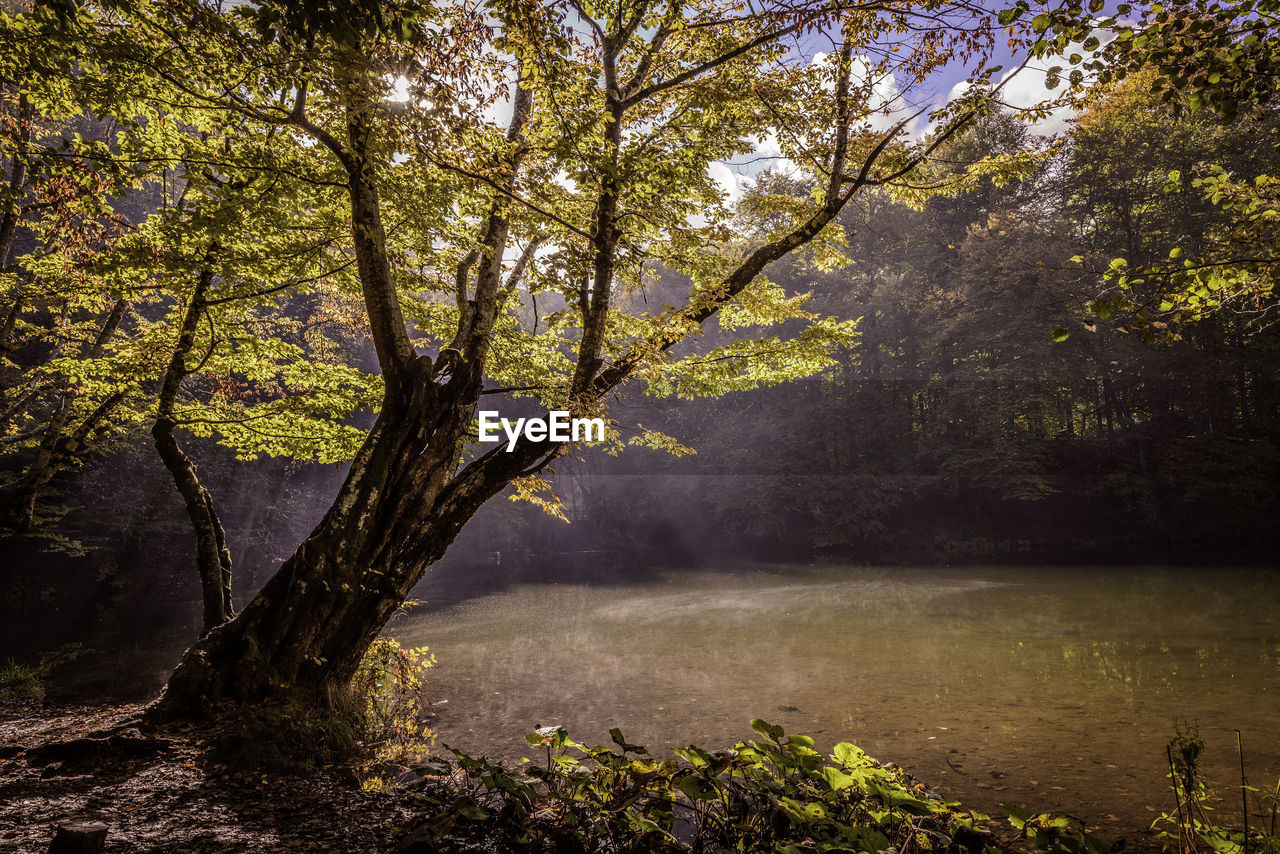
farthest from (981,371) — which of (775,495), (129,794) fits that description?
(129,794)

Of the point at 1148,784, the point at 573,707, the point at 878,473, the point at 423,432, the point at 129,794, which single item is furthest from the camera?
the point at 878,473

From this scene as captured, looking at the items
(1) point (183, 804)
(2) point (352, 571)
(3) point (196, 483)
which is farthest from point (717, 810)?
(3) point (196, 483)

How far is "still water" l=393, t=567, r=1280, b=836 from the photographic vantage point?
5.30 metres

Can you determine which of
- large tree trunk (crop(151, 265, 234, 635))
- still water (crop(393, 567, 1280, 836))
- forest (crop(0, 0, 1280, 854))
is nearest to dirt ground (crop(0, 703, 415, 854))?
forest (crop(0, 0, 1280, 854))

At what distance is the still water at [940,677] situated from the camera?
5297 millimetres

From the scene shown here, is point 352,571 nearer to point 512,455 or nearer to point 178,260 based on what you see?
point 512,455

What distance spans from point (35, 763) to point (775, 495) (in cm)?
2679

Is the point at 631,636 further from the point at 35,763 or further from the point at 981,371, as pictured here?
the point at 981,371

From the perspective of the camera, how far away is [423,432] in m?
5.61

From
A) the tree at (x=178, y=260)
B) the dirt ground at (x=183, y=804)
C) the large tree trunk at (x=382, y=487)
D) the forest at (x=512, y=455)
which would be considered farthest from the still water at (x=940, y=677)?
the tree at (x=178, y=260)

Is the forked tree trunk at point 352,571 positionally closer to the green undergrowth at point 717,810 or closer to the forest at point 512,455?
the forest at point 512,455

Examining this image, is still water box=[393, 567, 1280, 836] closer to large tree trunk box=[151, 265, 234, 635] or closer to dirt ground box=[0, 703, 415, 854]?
dirt ground box=[0, 703, 415, 854]

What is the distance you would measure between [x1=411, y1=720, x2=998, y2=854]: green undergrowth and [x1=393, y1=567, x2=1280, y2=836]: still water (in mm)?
2906

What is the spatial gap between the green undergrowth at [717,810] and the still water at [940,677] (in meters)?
2.91
